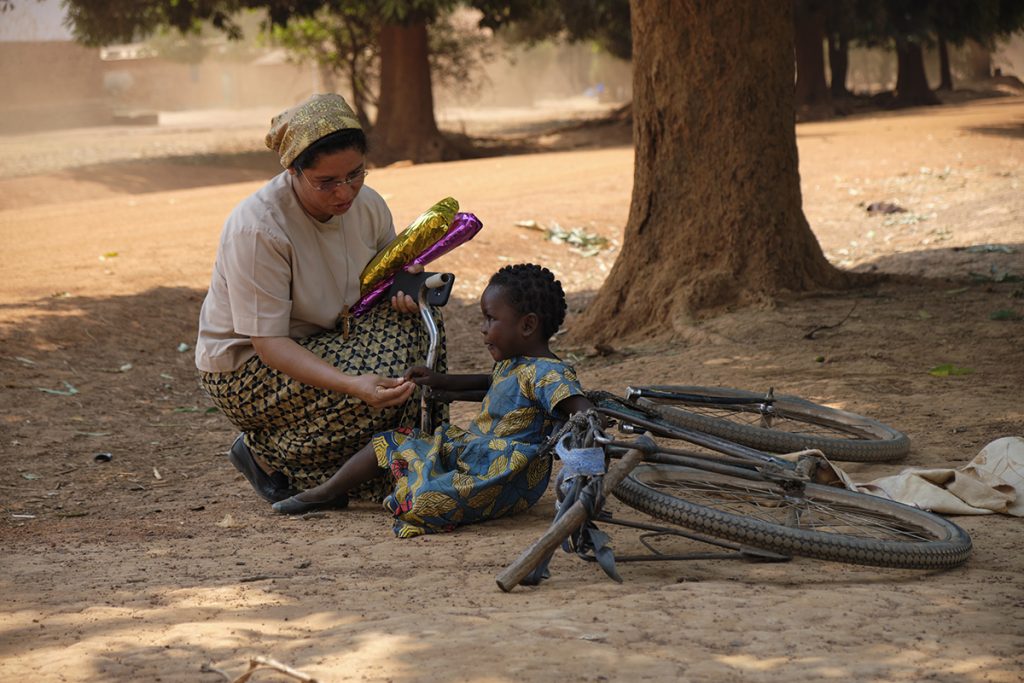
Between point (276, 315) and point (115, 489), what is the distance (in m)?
1.48

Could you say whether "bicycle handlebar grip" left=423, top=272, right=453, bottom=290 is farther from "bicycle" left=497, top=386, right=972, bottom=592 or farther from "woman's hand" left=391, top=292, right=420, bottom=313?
"bicycle" left=497, top=386, right=972, bottom=592

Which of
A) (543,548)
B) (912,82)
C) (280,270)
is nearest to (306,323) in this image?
(280,270)

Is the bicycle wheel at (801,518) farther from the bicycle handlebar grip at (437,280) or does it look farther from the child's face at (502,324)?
the bicycle handlebar grip at (437,280)

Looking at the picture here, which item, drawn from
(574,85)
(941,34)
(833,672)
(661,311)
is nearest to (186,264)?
(661,311)

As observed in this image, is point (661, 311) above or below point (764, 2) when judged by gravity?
A: below

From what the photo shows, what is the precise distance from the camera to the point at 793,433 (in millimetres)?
4469

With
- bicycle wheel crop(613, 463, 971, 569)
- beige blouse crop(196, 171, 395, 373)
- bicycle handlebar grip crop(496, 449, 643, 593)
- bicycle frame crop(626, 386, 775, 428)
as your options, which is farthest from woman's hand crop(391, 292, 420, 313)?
bicycle handlebar grip crop(496, 449, 643, 593)

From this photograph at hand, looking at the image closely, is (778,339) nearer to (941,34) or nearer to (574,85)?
(941,34)

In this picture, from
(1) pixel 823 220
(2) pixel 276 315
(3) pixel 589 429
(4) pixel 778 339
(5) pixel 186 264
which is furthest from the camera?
(1) pixel 823 220

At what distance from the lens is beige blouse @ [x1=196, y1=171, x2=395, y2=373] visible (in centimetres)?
404

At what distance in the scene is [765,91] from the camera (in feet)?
23.4

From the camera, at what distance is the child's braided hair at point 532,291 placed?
3.74 meters

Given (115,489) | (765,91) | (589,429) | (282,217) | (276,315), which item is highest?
(765,91)

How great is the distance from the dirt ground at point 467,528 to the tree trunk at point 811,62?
15.4 m
